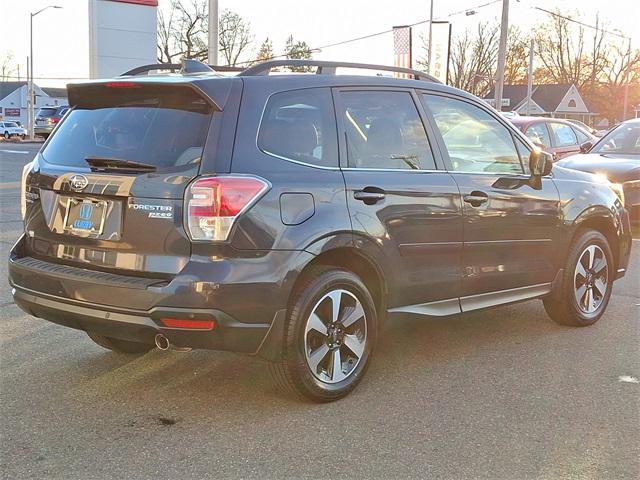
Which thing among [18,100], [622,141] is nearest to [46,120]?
[622,141]

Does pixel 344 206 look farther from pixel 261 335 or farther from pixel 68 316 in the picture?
pixel 68 316

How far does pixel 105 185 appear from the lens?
363 cm

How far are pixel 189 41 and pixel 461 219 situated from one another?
65.2 m

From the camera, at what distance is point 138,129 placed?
12.4ft

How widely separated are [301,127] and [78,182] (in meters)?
1.20

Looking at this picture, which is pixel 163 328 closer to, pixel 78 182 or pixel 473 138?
pixel 78 182

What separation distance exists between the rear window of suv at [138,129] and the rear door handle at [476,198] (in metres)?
1.82

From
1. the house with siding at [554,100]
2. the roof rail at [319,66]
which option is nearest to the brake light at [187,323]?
the roof rail at [319,66]

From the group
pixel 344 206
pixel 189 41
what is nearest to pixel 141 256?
pixel 344 206

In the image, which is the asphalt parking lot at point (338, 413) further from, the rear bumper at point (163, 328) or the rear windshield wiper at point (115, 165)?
the rear windshield wiper at point (115, 165)

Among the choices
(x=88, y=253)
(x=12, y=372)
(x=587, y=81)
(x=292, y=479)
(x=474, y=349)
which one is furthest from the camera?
(x=587, y=81)

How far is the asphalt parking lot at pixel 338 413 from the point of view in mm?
3230

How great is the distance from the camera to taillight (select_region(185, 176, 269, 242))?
344cm

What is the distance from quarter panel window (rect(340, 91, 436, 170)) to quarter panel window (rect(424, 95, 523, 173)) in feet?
0.67
